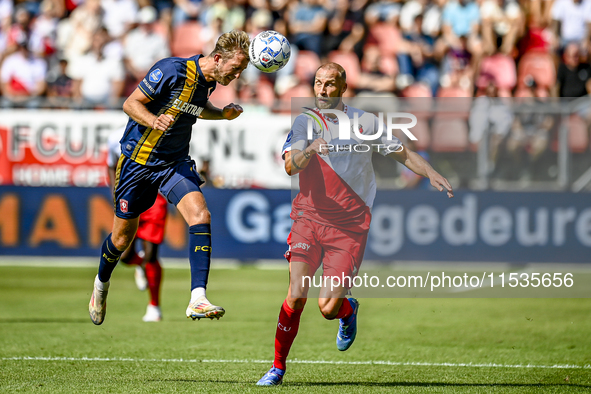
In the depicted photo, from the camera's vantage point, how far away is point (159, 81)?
6.65 meters

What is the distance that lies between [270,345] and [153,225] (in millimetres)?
2318

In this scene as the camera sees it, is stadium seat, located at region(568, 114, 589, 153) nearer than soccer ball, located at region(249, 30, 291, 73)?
No

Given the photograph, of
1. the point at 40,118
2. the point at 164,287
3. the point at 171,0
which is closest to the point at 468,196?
the point at 164,287

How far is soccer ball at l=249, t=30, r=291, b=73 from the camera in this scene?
674cm

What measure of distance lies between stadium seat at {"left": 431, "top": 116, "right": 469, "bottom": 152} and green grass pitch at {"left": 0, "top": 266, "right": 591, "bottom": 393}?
3035 mm

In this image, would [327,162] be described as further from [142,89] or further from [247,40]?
[142,89]

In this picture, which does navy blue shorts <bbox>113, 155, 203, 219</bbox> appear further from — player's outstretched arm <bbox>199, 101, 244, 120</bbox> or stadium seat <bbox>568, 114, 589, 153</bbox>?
stadium seat <bbox>568, 114, 589, 153</bbox>

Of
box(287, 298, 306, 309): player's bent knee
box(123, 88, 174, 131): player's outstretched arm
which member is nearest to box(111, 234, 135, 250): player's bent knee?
box(123, 88, 174, 131): player's outstretched arm

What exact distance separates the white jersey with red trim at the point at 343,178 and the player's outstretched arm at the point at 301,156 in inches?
17.6

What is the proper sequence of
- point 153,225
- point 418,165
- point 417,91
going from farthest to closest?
1. point 417,91
2. point 153,225
3. point 418,165

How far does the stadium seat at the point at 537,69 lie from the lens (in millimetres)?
16688

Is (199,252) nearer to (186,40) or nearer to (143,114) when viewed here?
(143,114)

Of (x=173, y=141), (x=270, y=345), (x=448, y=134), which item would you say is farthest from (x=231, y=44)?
(x=448, y=134)

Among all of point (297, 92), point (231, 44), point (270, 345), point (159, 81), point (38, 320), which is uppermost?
point (231, 44)
